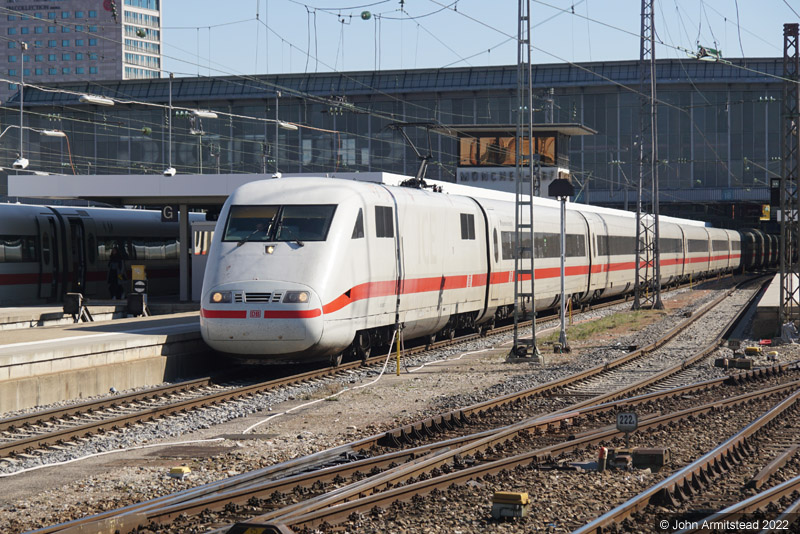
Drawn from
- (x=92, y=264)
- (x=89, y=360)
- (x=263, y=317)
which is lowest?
(x=89, y=360)

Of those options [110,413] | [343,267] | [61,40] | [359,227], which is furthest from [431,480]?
[61,40]

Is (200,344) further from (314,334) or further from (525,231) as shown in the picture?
(525,231)

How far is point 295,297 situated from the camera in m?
16.5

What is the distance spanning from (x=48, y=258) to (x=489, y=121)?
5227 cm

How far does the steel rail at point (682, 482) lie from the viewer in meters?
7.82

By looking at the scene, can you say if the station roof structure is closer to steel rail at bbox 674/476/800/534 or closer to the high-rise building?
steel rail at bbox 674/476/800/534

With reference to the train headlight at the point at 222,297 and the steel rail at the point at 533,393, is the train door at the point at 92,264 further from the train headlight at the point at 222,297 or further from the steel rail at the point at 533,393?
the steel rail at the point at 533,393

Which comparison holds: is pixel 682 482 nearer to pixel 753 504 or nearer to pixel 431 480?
pixel 753 504

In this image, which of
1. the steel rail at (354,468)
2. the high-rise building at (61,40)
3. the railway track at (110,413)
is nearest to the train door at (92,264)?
the railway track at (110,413)

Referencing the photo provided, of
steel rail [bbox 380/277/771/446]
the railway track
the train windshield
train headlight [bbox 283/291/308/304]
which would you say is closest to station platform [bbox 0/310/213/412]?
the railway track

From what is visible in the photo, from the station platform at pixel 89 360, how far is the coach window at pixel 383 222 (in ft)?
12.8

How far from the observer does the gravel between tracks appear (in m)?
9.19

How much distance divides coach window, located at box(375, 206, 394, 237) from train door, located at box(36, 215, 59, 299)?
14.4 metres

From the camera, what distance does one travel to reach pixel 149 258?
35.8 metres
